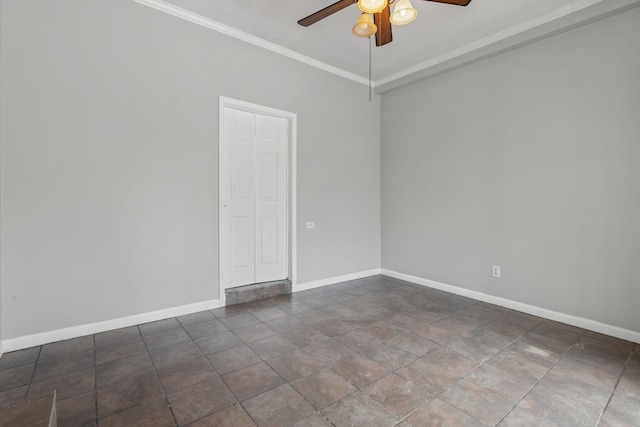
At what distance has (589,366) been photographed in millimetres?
2346

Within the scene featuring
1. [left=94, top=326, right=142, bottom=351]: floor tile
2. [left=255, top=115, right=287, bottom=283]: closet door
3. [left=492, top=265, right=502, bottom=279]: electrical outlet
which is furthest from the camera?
[left=255, top=115, right=287, bottom=283]: closet door

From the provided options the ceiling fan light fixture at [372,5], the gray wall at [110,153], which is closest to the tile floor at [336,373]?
the gray wall at [110,153]

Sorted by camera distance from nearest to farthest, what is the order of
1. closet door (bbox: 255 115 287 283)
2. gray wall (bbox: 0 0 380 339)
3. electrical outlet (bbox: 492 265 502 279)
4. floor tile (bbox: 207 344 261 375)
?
floor tile (bbox: 207 344 261 375) < gray wall (bbox: 0 0 380 339) < electrical outlet (bbox: 492 265 502 279) < closet door (bbox: 255 115 287 283)

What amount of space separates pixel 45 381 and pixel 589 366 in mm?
3850

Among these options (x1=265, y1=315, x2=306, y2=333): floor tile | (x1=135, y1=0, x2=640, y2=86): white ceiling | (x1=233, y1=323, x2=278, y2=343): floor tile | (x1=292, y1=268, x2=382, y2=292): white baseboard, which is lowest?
(x1=233, y1=323, x2=278, y2=343): floor tile

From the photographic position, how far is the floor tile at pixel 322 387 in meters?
1.93

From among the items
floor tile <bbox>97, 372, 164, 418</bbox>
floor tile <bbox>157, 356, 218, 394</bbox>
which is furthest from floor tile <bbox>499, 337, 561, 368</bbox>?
floor tile <bbox>97, 372, 164, 418</bbox>

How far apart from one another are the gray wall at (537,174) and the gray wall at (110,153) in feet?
7.48

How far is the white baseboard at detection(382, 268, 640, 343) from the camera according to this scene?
282 cm

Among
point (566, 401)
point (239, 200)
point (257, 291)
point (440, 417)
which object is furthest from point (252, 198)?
point (566, 401)

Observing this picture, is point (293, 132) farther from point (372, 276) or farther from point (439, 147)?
point (372, 276)

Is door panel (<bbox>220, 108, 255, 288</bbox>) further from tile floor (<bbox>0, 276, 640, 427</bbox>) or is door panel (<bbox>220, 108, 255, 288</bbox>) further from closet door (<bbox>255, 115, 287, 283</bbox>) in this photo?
tile floor (<bbox>0, 276, 640, 427</bbox>)

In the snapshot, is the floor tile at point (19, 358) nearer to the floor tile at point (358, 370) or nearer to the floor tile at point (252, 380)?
the floor tile at point (252, 380)

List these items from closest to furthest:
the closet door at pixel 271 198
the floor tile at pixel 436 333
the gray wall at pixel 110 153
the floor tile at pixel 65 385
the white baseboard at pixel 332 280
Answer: the floor tile at pixel 65 385
the gray wall at pixel 110 153
the floor tile at pixel 436 333
the closet door at pixel 271 198
the white baseboard at pixel 332 280
